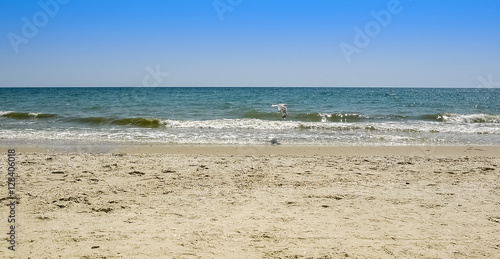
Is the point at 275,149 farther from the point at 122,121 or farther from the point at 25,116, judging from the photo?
the point at 25,116

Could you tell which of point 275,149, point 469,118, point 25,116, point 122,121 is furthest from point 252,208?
point 25,116

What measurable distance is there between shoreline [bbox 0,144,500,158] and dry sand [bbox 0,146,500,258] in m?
1.82

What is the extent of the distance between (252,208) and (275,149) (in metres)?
5.92

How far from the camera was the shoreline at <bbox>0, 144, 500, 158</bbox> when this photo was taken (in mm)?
10438

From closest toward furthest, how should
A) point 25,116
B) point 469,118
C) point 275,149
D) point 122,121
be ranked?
1. point 275,149
2. point 122,121
3. point 469,118
4. point 25,116

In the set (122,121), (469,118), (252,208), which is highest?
(469,118)

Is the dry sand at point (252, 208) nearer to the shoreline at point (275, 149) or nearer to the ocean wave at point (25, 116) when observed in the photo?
the shoreline at point (275, 149)

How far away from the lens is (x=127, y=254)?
12.8 feet

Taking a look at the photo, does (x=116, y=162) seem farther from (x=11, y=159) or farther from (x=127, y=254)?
(x=127, y=254)

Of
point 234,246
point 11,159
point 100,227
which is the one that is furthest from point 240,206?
point 11,159

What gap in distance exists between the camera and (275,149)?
11.2m

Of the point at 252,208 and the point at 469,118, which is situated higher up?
the point at 469,118

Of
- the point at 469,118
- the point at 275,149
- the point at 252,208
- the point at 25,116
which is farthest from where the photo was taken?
the point at 25,116

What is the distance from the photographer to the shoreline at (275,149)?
10438 millimetres
